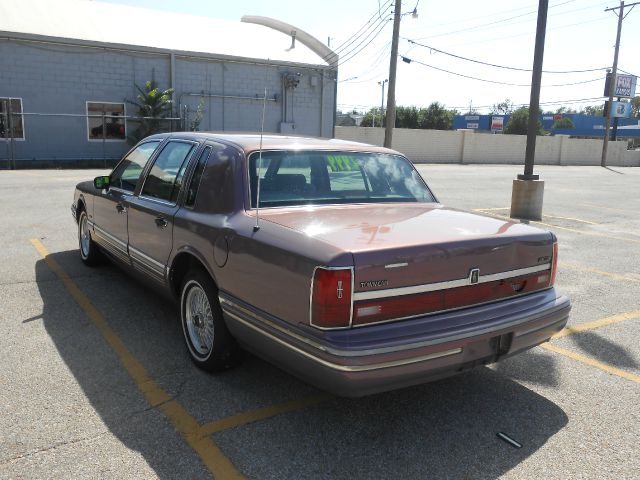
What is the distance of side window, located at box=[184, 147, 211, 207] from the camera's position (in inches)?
163

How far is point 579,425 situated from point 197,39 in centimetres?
2583

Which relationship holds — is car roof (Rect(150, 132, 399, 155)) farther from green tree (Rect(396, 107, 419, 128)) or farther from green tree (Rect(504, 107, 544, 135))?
green tree (Rect(504, 107, 544, 135))

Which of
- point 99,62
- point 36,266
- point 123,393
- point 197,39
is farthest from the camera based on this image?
point 197,39

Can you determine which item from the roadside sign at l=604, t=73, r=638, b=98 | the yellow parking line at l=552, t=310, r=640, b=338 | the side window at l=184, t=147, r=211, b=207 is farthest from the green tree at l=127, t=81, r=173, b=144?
the roadside sign at l=604, t=73, r=638, b=98

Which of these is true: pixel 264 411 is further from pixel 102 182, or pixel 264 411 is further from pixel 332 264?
pixel 102 182

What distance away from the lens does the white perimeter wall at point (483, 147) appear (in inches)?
1385

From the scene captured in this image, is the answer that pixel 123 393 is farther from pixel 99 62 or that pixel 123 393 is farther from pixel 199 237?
pixel 99 62

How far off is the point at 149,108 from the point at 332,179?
20725 millimetres

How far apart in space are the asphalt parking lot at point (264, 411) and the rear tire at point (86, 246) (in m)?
0.88

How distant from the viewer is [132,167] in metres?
5.42

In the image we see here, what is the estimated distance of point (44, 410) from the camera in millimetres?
3357

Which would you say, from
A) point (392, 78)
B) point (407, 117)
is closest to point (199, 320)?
point (392, 78)

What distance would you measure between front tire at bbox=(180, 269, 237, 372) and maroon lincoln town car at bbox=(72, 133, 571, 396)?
0.01 metres

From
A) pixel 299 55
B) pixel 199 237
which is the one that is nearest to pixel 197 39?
pixel 299 55
